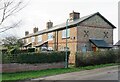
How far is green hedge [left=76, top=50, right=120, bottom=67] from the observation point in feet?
A: 97.7

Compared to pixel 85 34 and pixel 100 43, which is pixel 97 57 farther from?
pixel 85 34

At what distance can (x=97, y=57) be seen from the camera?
3072 centimetres

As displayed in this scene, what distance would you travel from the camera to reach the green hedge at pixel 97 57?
2979 cm

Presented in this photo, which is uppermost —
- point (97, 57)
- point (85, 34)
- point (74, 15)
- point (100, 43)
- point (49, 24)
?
point (74, 15)

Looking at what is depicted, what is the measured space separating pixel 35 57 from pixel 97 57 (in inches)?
307

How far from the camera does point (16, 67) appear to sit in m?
26.7

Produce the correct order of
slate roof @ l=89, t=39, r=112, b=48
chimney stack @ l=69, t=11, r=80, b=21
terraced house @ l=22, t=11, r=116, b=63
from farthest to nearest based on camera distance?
chimney stack @ l=69, t=11, r=80, b=21, terraced house @ l=22, t=11, r=116, b=63, slate roof @ l=89, t=39, r=112, b=48

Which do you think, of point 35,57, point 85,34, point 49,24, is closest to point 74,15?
point 85,34

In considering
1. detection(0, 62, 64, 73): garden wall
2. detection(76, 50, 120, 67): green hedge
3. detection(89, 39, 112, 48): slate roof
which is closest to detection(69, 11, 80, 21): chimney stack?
detection(89, 39, 112, 48): slate roof

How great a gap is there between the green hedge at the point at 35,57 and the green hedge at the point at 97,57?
7.28 ft

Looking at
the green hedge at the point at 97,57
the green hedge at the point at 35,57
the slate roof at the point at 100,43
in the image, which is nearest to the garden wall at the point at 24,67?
the green hedge at the point at 35,57

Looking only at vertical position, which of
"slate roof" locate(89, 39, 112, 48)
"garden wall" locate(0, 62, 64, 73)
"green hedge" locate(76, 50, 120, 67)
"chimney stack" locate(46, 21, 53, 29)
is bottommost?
"garden wall" locate(0, 62, 64, 73)

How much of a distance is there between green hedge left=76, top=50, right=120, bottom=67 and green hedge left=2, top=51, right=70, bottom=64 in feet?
7.28

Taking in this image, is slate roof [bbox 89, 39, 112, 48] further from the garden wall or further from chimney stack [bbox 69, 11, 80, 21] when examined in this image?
the garden wall
